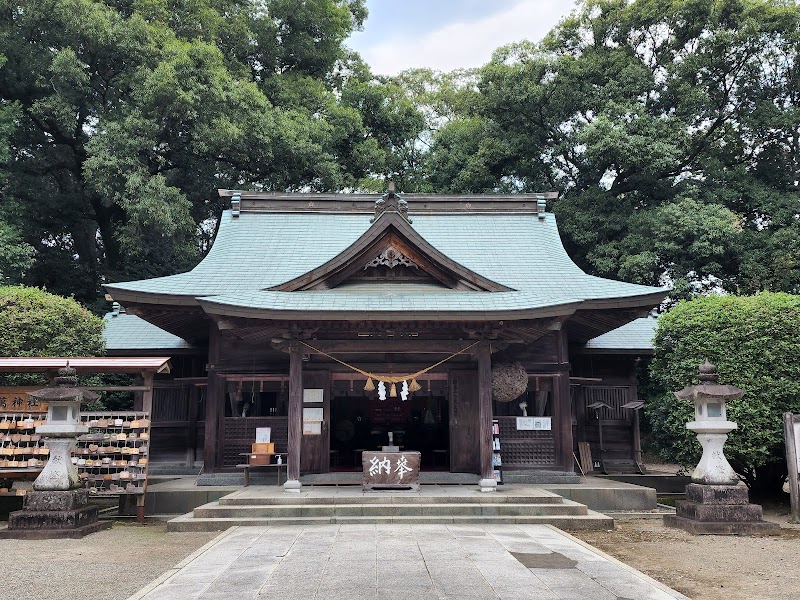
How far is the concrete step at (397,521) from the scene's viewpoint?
1170 centimetres

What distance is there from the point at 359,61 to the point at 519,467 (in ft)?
101

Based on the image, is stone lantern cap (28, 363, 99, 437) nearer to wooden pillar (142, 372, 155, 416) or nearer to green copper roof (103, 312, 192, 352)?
wooden pillar (142, 372, 155, 416)

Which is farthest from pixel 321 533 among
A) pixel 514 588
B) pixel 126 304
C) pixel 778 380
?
pixel 778 380

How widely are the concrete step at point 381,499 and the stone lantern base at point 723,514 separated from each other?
2474mm

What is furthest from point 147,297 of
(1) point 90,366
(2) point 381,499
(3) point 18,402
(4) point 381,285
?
(2) point 381,499

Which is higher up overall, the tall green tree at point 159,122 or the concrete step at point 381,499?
the tall green tree at point 159,122

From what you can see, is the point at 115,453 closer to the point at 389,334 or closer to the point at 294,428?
the point at 294,428

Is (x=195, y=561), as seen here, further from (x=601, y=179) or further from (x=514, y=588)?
(x=601, y=179)

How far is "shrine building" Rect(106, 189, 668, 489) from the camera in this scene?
13438mm

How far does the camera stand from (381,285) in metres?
15.0

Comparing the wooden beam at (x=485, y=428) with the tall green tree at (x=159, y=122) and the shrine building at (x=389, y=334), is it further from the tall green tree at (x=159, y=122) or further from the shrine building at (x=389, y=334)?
the tall green tree at (x=159, y=122)

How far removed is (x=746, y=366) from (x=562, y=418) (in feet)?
14.2

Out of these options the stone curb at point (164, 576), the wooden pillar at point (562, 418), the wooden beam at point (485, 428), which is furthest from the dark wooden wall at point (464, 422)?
the stone curb at point (164, 576)

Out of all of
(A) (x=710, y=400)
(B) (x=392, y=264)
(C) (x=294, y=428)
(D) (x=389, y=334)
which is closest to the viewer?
(A) (x=710, y=400)
